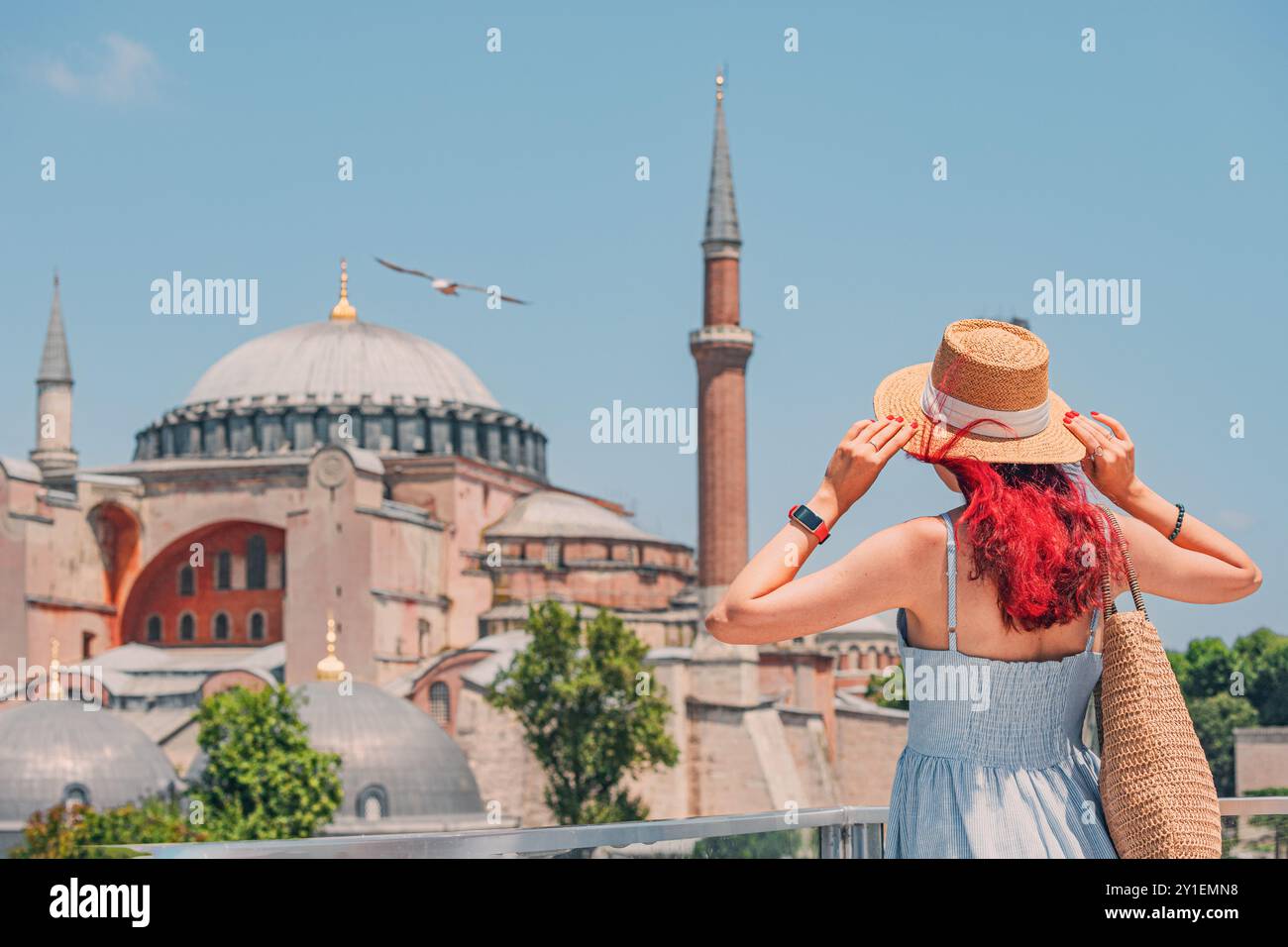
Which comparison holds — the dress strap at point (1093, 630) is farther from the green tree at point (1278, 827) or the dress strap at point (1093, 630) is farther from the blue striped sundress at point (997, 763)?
the green tree at point (1278, 827)

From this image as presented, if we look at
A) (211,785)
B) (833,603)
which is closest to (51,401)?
(211,785)

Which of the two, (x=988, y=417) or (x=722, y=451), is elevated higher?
(x=722, y=451)

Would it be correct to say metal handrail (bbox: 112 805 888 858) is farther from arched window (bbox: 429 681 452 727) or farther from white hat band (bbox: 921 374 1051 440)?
arched window (bbox: 429 681 452 727)

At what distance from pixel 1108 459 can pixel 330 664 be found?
37083 millimetres

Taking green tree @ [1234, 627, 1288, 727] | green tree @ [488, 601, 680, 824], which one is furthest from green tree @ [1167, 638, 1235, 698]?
green tree @ [488, 601, 680, 824]

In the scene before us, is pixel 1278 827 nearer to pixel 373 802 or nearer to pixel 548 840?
pixel 548 840

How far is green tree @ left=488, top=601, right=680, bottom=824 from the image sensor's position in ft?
127

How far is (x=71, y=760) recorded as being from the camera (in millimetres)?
36031

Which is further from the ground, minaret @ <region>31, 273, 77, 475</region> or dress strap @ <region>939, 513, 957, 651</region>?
minaret @ <region>31, 273, 77, 475</region>

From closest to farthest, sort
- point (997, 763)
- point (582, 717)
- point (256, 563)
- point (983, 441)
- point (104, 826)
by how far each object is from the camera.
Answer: point (997, 763) → point (983, 441) → point (104, 826) → point (582, 717) → point (256, 563)

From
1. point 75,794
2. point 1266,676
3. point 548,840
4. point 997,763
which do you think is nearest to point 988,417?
point 997,763

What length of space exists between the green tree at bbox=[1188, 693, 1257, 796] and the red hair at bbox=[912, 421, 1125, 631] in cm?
4249

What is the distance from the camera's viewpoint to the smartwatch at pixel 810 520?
3449 millimetres
